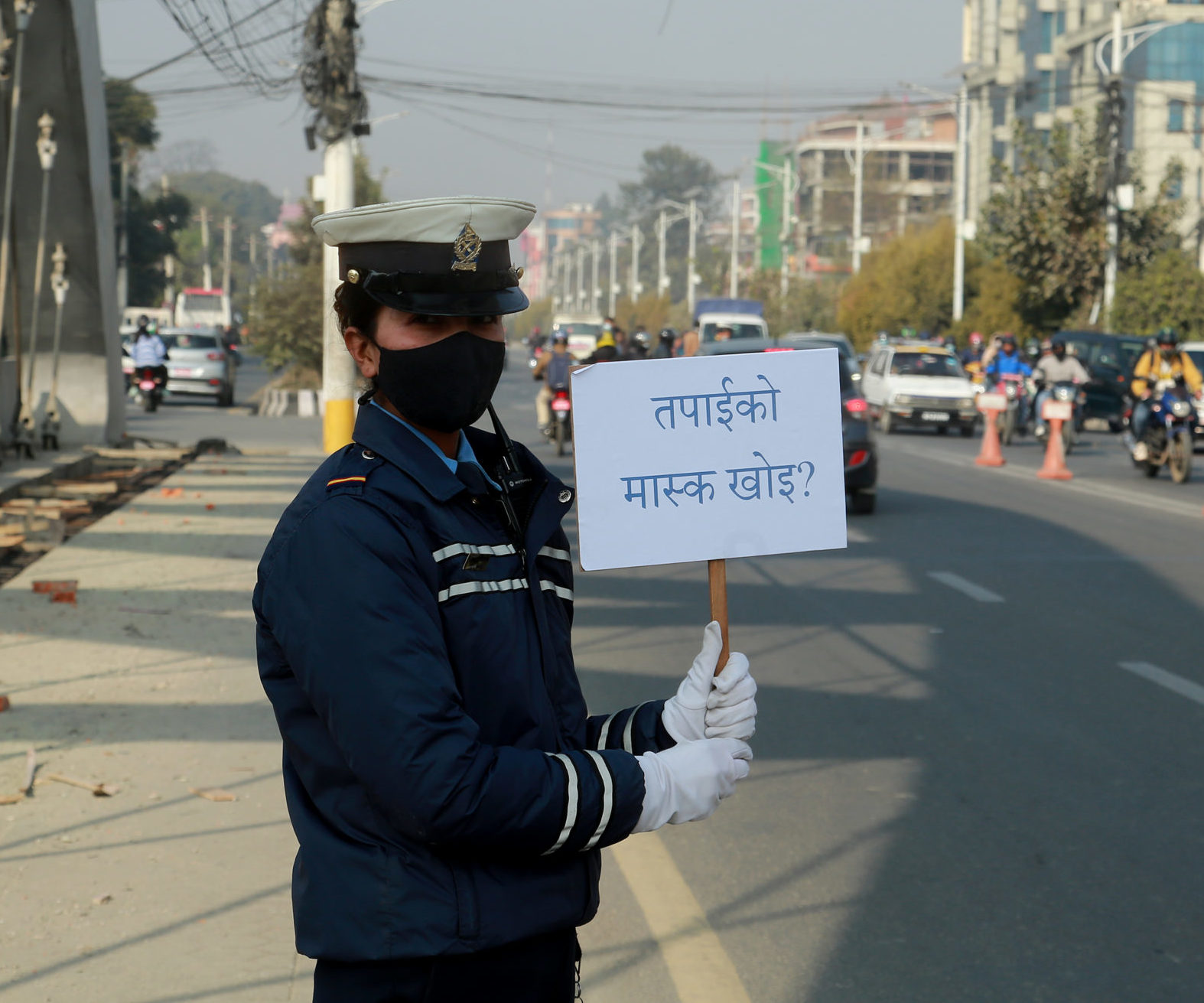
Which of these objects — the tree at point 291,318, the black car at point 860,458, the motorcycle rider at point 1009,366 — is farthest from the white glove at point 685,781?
the tree at point 291,318

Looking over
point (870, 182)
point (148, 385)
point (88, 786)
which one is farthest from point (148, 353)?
point (870, 182)

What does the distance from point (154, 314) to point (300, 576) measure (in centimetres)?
6017

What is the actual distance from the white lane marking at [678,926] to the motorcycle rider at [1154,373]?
16.4m

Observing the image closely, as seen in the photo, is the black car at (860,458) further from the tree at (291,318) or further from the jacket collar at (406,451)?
the tree at (291,318)

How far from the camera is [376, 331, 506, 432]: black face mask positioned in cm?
229

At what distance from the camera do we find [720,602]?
2551mm

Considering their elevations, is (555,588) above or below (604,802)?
above

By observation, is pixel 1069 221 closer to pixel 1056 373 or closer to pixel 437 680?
pixel 1056 373

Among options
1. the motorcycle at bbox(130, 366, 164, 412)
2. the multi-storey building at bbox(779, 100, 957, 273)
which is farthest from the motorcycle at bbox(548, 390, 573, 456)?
the multi-storey building at bbox(779, 100, 957, 273)

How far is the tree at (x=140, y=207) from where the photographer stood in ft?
229

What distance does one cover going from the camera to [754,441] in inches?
102

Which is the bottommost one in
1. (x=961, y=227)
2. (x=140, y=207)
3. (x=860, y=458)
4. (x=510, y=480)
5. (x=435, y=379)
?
(x=860, y=458)

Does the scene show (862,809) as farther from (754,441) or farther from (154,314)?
(154,314)

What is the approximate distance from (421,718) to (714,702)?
59 cm
